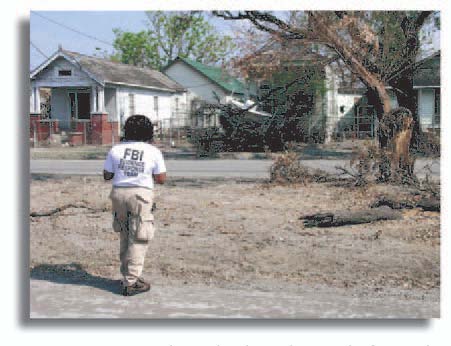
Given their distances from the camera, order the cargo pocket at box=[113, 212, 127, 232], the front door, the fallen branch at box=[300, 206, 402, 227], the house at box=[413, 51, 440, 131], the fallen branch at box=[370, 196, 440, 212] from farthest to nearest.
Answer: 1. the front door
2. the house at box=[413, 51, 440, 131]
3. the fallen branch at box=[370, 196, 440, 212]
4. the fallen branch at box=[300, 206, 402, 227]
5. the cargo pocket at box=[113, 212, 127, 232]

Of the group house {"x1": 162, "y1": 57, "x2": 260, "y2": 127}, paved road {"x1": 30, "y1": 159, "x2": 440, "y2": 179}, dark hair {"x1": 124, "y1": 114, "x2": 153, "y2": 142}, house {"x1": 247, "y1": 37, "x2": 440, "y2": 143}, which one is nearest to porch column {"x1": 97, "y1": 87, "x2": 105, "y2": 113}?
paved road {"x1": 30, "y1": 159, "x2": 440, "y2": 179}

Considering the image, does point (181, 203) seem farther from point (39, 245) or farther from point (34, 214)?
point (39, 245)

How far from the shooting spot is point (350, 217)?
24.3 ft

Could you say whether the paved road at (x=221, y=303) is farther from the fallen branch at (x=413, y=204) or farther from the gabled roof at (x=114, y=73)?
the gabled roof at (x=114, y=73)

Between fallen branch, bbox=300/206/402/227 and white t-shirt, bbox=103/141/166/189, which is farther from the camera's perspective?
fallen branch, bbox=300/206/402/227

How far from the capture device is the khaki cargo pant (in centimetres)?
520

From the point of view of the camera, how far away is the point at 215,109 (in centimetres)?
2198

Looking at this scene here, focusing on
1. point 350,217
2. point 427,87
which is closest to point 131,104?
point 427,87

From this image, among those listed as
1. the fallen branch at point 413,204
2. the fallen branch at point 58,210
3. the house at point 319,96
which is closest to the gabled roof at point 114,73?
the house at point 319,96

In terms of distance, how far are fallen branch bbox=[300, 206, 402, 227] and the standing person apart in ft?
9.38

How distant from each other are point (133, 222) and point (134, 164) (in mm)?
493

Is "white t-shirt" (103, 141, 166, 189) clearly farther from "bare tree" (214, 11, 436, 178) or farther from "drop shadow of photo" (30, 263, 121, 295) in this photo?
Result: "bare tree" (214, 11, 436, 178)

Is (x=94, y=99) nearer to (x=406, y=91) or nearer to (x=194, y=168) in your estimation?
(x=194, y=168)

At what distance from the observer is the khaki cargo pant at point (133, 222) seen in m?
5.20
